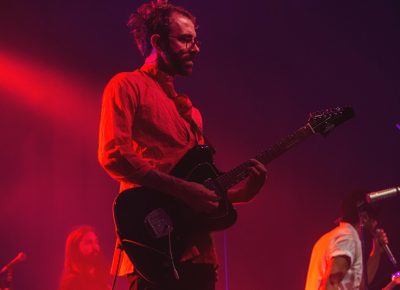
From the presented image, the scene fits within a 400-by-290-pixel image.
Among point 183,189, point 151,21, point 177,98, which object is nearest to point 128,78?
point 177,98

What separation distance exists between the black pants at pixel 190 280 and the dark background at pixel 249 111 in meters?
4.40

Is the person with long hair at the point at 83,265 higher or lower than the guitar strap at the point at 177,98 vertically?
lower

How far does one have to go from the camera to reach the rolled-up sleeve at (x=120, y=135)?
6.72 ft

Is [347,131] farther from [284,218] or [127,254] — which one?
[127,254]

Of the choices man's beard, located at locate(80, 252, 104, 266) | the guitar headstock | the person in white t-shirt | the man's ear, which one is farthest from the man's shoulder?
man's beard, located at locate(80, 252, 104, 266)

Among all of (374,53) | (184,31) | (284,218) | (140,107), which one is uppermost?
(374,53)

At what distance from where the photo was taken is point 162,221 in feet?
6.72

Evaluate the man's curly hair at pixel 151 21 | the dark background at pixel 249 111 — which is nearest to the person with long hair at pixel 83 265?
the dark background at pixel 249 111

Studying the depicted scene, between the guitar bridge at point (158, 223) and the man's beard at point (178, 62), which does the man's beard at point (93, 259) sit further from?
the guitar bridge at point (158, 223)

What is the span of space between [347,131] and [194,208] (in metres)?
4.78

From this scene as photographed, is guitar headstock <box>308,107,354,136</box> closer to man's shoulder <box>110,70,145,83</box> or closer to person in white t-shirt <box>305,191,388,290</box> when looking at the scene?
man's shoulder <box>110,70,145,83</box>

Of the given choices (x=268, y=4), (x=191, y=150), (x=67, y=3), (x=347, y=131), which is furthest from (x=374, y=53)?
(x=191, y=150)

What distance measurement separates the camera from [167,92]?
2.52 m

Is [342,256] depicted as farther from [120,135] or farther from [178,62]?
[120,135]
